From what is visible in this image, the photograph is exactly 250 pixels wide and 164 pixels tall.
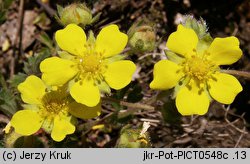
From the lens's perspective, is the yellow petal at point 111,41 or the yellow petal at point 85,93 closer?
the yellow petal at point 85,93

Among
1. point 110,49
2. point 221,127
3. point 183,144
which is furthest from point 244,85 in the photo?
point 110,49

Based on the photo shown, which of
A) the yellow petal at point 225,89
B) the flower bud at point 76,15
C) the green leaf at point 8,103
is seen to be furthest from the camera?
the green leaf at point 8,103

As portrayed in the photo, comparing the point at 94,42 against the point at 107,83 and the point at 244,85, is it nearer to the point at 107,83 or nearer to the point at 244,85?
the point at 107,83

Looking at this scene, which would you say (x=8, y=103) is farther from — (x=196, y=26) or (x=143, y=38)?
(x=196, y=26)

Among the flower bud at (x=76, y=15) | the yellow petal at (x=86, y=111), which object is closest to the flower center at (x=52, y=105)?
the yellow petal at (x=86, y=111)

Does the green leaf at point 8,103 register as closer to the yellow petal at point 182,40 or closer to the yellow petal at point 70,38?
the yellow petal at point 70,38

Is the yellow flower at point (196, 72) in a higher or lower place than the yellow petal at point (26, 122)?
higher
